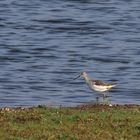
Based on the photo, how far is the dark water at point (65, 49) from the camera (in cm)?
2173

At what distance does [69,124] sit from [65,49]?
15.0 m

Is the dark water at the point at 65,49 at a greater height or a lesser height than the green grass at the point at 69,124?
greater

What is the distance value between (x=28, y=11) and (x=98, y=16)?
3.22 m

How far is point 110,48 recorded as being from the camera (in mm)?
27984

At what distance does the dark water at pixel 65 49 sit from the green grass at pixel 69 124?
5097 millimetres

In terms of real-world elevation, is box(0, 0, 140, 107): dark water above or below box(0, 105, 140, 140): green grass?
above

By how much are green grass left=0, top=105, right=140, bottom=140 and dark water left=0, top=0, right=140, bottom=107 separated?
16.7 feet

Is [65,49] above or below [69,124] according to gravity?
above

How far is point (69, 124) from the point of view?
12961mm

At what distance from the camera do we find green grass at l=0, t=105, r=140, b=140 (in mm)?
12195

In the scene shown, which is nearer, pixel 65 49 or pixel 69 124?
pixel 69 124

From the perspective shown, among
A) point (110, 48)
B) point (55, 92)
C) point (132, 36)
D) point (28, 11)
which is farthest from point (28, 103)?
point (28, 11)

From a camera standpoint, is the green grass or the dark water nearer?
the green grass

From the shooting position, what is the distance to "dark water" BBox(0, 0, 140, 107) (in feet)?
71.3
